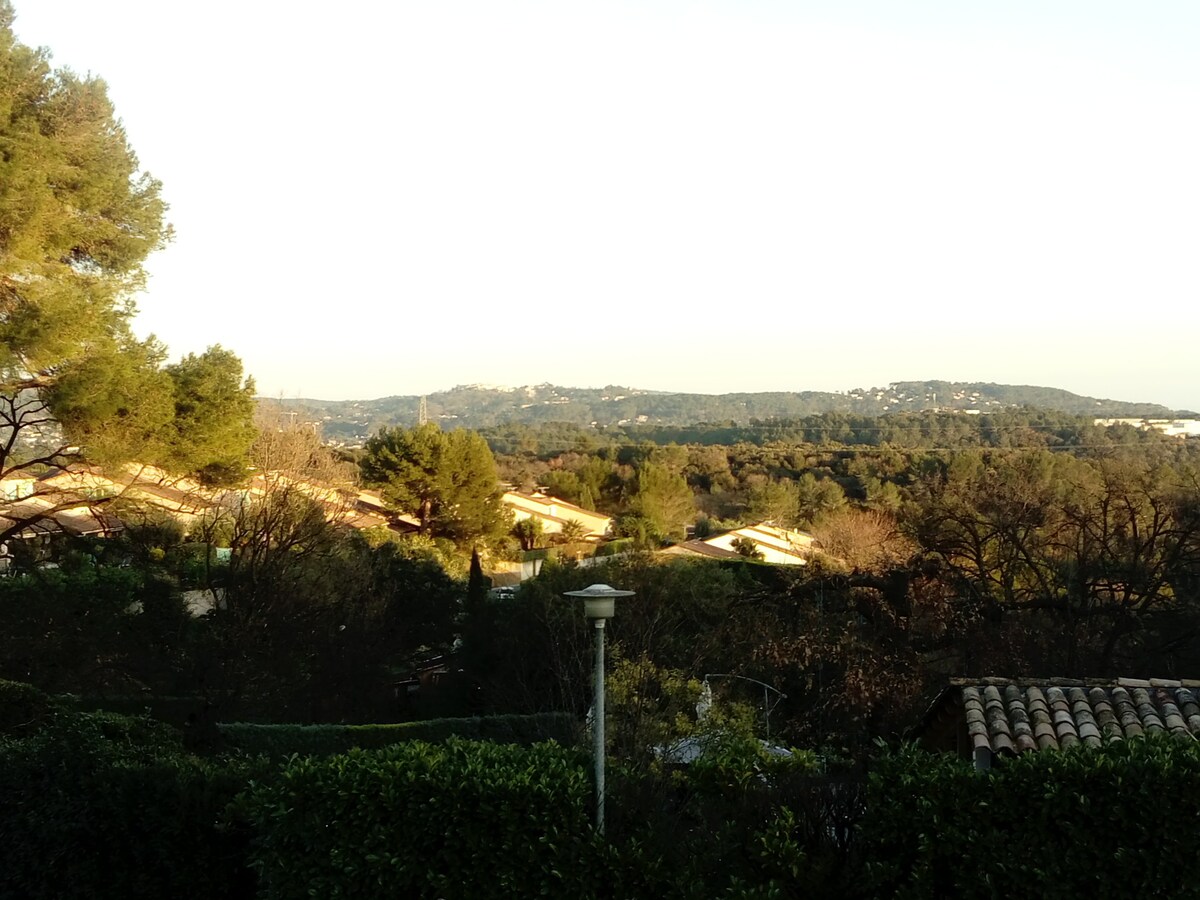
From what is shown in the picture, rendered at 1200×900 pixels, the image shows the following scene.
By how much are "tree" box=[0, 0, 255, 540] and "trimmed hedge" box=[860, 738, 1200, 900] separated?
11.7m

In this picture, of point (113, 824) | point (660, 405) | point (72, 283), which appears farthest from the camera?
point (660, 405)

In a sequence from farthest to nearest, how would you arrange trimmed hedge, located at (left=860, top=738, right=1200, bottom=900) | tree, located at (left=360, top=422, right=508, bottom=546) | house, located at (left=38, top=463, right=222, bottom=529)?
1. tree, located at (left=360, top=422, right=508, bottom=546)
2. house, located at (left=38, top=463, right=222, bottom=529)
3. trimmed hedge, located at (left=860, top=738, right=1200, bottom=900)

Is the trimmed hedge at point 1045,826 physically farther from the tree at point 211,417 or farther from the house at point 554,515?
the house at point 554,515

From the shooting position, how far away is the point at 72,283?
43.8 ft

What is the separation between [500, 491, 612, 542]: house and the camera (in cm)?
4309

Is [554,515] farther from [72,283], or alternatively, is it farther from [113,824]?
[113,824]

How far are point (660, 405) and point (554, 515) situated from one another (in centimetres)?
5889

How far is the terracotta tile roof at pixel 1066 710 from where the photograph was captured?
688cm

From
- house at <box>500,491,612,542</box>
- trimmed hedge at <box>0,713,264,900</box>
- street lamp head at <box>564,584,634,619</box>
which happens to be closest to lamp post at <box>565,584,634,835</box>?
street lamp head at <box>564,584,634,619</box>

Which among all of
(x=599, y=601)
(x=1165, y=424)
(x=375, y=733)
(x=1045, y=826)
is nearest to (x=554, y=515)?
(x=375, y=733)

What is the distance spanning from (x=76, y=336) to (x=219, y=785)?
8.77m

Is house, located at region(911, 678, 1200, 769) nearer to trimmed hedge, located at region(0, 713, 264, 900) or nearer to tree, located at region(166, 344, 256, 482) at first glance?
trimmed hedge, located at region(0, 713, 264, 900)

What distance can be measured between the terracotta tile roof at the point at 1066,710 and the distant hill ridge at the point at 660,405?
211ft

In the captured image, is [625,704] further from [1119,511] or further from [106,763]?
[1119,511]
